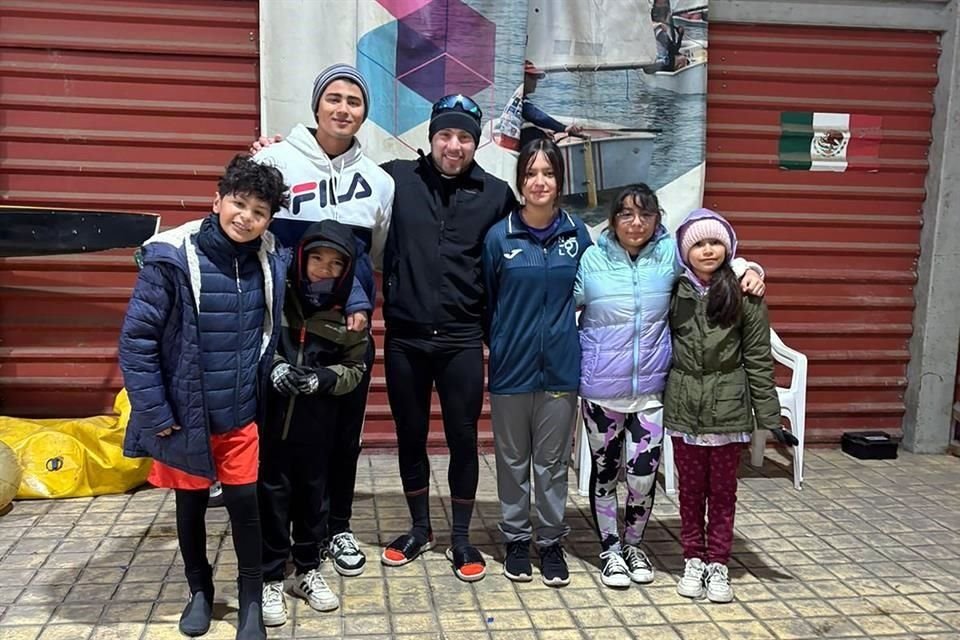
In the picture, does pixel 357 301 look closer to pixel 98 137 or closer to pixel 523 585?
pixel 523 585

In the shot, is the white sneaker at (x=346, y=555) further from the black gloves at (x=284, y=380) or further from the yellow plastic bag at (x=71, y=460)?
the yellow plastic bag at (x=71, y=460)

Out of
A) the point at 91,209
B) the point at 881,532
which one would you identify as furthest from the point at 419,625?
the point at 91,209

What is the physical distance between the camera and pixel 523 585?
11.4 ft

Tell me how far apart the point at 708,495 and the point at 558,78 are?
116 inches

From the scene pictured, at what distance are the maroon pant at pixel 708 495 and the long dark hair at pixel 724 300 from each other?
530 mm

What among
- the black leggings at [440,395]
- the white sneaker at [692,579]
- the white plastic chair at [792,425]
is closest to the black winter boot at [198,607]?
the black leggings at [440,395]

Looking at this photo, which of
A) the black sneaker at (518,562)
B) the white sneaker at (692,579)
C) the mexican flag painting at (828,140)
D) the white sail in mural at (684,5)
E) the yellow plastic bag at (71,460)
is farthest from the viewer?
the mexican flag painting at (828,140)

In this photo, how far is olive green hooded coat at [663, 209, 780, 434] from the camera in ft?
10.8

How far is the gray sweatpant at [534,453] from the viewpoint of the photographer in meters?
3.39

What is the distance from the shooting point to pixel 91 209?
199 inches

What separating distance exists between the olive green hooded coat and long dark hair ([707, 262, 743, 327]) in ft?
0.09

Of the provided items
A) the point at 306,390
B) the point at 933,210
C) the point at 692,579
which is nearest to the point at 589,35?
the point at 933,210

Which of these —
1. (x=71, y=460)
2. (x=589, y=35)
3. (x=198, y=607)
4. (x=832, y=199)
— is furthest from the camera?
(x=832, y=199)

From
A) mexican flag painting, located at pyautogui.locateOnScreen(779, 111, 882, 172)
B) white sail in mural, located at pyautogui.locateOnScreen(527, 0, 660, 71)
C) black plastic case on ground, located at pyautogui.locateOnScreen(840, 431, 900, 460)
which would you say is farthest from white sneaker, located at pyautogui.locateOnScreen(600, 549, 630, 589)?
mexican flag painting, located at pyautogui.locateOnScreen(779, 111, 882, 172)
